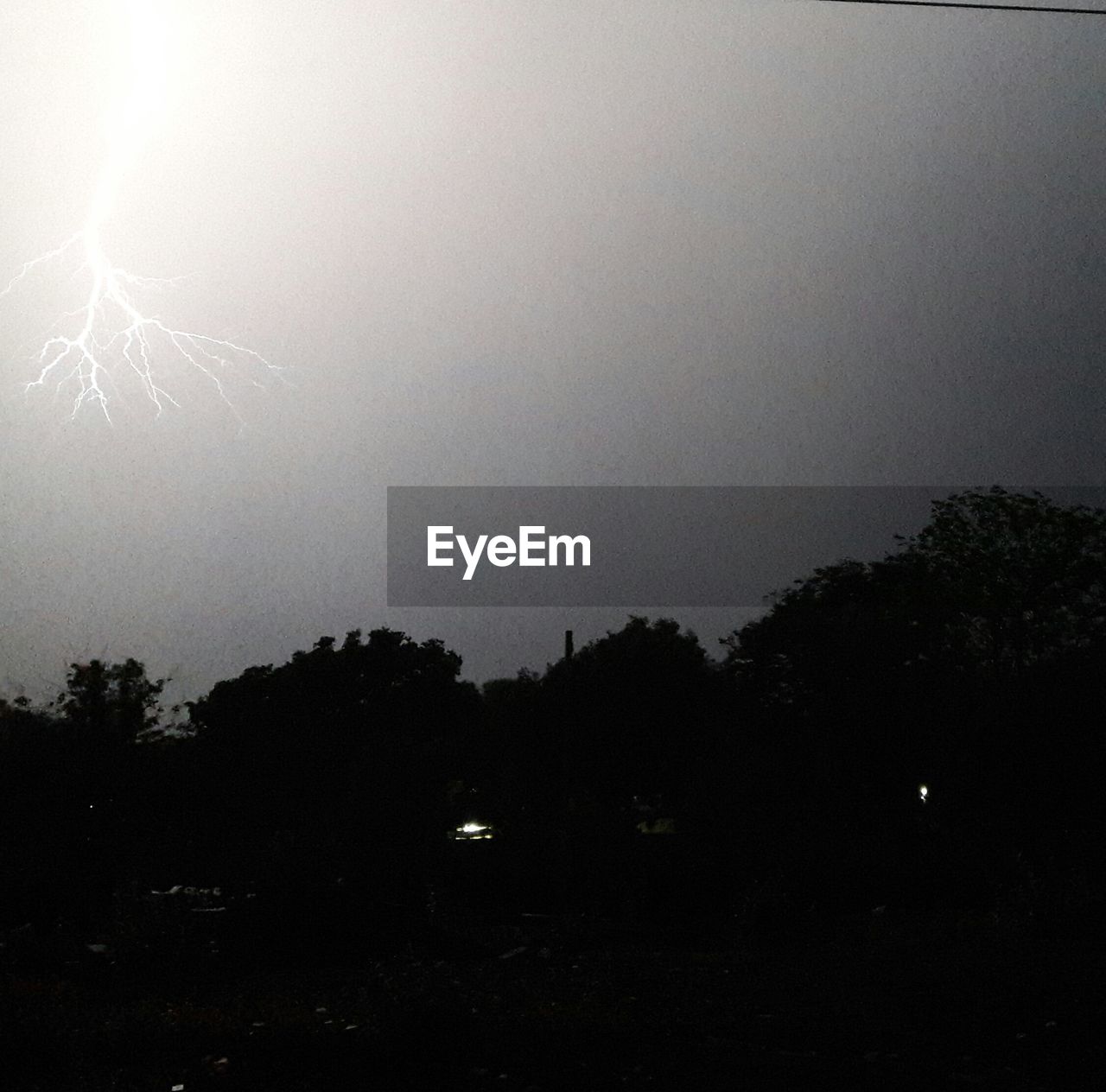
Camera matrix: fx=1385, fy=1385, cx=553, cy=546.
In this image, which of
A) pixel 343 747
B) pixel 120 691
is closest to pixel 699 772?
pixel 343 747

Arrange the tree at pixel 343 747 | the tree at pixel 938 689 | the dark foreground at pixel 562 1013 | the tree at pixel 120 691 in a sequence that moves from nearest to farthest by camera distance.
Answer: the dark foreground at pixel 562 1013
the tree at pixel 343 747
the tree at pixel 938 689
the tree at pixel 120 691

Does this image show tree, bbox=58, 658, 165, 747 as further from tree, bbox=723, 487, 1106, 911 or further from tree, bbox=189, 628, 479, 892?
tree, bbox=723, 487, 1106, 911

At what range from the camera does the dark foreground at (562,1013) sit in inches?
298

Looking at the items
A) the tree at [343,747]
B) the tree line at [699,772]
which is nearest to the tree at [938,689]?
the tree line at [699,772]

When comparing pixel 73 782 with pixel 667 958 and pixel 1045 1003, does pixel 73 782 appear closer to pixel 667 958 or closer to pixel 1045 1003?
pixel 667 958

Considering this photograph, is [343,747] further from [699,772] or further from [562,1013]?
[562,1013]

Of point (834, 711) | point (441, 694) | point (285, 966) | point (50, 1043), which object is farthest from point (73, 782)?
point (441, 694)

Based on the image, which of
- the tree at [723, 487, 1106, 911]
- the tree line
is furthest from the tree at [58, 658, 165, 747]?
the tree at [723, 487, 1106, 911]

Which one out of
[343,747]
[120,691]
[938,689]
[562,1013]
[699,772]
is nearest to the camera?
[562,1013]

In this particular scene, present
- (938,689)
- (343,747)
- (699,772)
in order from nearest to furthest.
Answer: (699,772), (938,689), (343,747)

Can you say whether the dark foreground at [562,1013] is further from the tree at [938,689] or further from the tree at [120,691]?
the tree at [120,691]

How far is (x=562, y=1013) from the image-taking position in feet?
31.8

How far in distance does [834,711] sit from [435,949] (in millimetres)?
19960

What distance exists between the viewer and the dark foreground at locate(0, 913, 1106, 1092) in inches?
298
